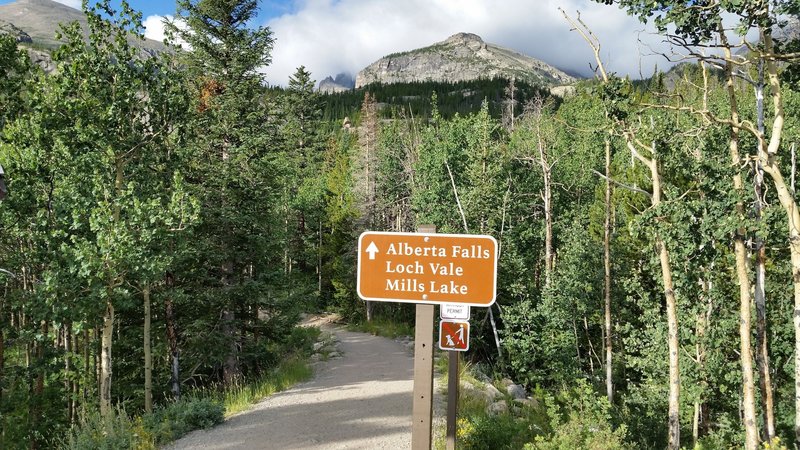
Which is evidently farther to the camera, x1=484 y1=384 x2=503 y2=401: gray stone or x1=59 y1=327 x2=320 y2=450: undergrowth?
x1=484 y1=384 x2=503 y2=401: gray stone

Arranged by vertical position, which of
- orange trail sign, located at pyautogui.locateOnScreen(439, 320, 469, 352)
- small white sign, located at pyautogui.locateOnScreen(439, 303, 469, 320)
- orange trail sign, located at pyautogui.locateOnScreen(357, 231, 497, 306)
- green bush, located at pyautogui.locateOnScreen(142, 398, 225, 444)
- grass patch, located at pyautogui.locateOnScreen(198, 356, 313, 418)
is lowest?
grass patch, located at pyautogui.locateOnScreen(198, 356, 313, 418)

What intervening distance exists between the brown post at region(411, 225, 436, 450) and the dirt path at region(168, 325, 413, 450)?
200 inches

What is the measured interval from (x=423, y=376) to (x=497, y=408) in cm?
799

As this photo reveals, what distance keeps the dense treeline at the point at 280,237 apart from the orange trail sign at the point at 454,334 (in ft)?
12.6

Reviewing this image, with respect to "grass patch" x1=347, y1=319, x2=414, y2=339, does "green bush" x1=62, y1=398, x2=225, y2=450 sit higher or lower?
higher

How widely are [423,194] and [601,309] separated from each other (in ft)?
32.1

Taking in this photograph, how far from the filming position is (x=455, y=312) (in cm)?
352

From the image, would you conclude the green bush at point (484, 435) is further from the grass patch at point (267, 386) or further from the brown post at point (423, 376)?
the grass patch at point (267, 386)

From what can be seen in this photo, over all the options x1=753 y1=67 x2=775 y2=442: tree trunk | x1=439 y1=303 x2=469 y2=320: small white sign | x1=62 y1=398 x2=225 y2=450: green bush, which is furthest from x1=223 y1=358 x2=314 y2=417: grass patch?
x1=753 y1=67 x2=775 y2=442: tree trunk

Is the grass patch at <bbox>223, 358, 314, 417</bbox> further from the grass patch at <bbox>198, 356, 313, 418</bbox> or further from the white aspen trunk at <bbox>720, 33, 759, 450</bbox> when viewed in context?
the white aspen trunk at <bbox>720, 33, 759, 450</bbox>

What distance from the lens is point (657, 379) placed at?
1656cm

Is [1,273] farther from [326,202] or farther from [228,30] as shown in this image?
[326,202]

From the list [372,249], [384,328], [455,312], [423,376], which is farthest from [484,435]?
[384,328]

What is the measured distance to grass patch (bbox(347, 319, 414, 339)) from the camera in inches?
1007
